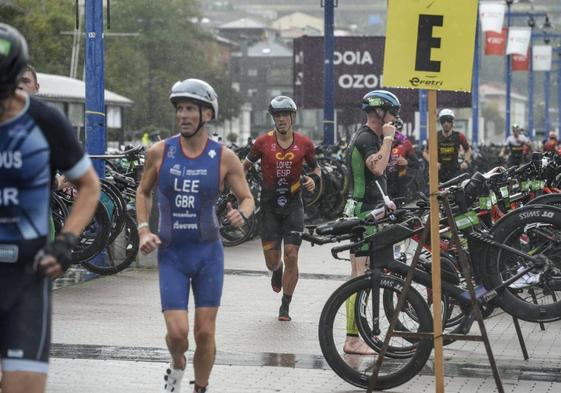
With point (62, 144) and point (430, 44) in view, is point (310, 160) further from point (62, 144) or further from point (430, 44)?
point (62, 144)

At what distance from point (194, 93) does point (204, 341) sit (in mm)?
1250

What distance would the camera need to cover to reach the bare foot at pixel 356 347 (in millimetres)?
9133

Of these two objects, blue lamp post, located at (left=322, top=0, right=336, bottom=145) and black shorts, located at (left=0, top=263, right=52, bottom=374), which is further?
blue lamp post, located at (left=322, top=0, right=336, bottom=145)

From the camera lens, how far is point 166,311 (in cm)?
763

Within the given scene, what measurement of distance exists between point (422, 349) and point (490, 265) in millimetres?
841

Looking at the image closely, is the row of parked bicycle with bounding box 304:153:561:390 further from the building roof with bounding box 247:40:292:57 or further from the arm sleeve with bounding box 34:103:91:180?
the building roof with bounding box 247:40:292:57

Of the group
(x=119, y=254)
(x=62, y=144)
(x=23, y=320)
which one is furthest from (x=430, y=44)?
(x=119, y=254)

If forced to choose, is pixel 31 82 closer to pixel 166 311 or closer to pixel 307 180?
pixel 166 311

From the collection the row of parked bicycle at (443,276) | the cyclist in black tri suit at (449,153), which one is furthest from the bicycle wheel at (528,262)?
the cyclist in black tri suit at (449,153)

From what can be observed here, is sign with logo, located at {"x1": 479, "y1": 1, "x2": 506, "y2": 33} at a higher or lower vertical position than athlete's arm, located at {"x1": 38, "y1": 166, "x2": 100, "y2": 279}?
lower

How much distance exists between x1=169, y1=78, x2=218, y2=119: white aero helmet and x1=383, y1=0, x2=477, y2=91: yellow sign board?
106 centimetres

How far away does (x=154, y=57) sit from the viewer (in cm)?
11650

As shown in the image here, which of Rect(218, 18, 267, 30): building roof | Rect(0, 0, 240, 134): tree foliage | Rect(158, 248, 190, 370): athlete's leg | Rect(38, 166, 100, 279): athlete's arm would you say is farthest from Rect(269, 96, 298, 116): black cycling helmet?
Rect(218, 18, 267, 30): building roof

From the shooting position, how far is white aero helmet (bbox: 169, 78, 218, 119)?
25.3 feet
